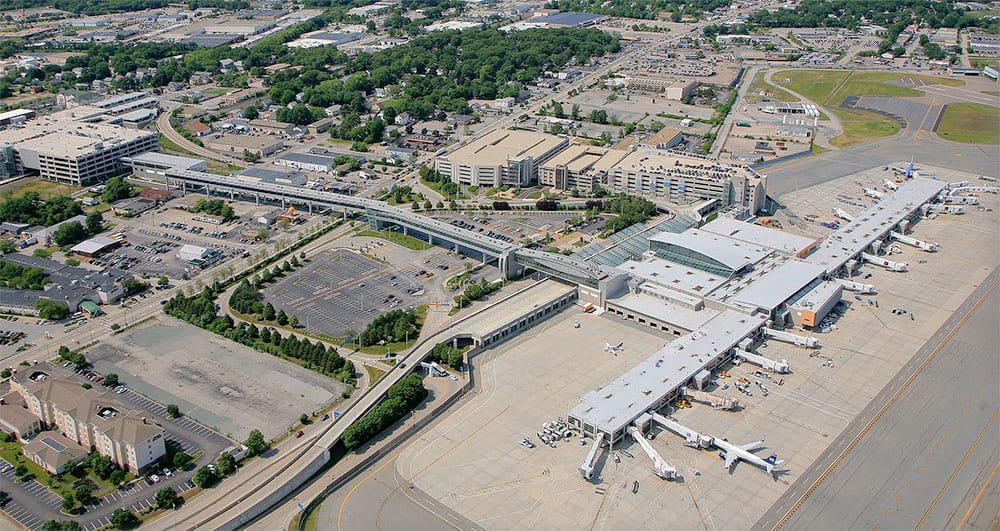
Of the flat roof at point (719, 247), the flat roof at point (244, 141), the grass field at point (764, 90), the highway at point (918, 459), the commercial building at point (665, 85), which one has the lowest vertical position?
the highway at point (918, 459)

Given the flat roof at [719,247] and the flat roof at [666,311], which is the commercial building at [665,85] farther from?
the flat roof at [666,311]

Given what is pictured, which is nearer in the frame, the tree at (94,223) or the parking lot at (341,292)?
the parking lot at (341,292)

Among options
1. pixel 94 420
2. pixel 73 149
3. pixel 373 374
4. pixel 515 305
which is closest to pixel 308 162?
pixel 73 149

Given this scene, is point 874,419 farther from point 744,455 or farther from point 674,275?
point 674,275

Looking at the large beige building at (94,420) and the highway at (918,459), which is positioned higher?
the large beige building at (94,420)

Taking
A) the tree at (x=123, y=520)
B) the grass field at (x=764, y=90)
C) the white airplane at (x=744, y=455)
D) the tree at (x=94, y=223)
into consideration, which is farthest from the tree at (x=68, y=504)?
the grass field at (x=764, y=90)

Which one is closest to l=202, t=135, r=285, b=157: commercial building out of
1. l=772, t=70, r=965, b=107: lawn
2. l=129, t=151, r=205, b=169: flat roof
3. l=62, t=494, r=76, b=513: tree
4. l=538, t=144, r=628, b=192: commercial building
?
l=129, t=151, r=205, b=169: flat roof

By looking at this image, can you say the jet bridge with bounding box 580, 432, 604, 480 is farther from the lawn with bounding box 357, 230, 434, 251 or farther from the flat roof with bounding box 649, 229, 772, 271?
the lawn with bounding box 357, 230, 434, 251
